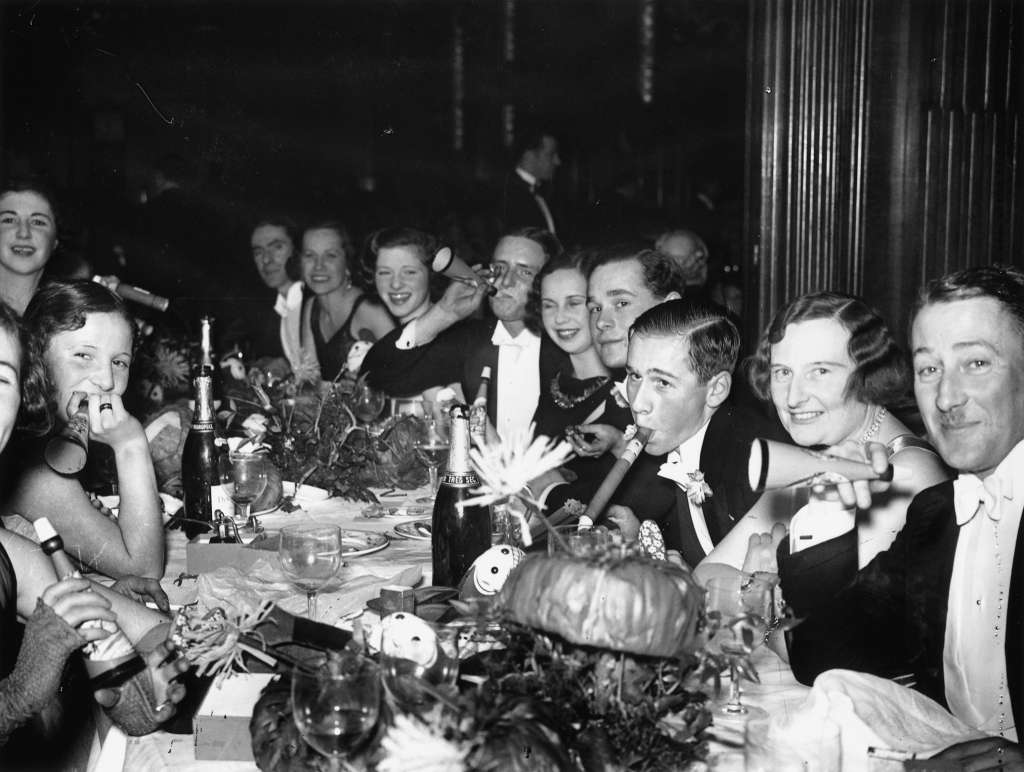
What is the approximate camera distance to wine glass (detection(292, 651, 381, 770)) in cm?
120

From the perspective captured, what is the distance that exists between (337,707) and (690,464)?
1706 millimetres

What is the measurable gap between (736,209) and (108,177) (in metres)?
4.85

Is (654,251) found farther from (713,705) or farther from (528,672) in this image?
(528,672)

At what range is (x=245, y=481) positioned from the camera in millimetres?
2922

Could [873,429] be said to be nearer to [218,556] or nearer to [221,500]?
[218,556]

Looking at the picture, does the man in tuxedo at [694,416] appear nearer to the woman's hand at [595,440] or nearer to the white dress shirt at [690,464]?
the white dress shirt at [690,464]

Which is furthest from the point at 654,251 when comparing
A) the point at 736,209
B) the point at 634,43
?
the point at 634,43

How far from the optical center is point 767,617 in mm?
1607

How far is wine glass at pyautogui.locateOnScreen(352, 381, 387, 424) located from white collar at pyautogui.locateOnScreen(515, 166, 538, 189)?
457cm

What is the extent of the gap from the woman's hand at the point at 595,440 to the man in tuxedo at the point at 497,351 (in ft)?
→ 3.65

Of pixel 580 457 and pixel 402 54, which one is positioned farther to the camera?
pixel 402 54

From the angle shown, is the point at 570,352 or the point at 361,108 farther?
the point at 361,108

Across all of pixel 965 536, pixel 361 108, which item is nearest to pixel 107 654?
pixel 965 536

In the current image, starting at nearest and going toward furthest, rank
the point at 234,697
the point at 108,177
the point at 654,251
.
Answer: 1. the point at 234,697
2. the point at 654,251
3. the point at 108,177
